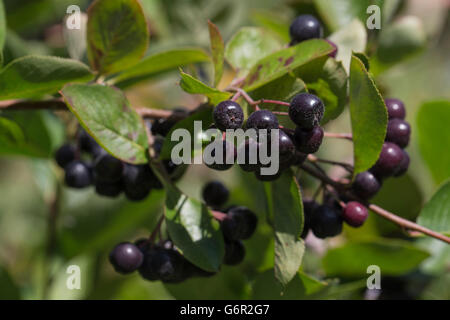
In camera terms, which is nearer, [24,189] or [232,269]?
[232,269]

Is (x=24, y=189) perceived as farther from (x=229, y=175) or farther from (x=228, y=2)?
(x=228, y=2)

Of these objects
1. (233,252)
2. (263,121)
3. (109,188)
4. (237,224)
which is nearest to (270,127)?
(263,121)

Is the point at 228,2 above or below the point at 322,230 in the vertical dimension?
above

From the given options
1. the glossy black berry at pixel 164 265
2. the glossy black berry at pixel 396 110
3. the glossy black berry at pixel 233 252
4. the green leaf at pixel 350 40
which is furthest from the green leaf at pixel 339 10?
the glossy black berry at pixel 164 265

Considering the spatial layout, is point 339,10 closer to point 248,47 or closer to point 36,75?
point 248,47

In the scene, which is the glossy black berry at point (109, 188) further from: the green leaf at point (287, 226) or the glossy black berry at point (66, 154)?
the green leaf at point (287, 226)
